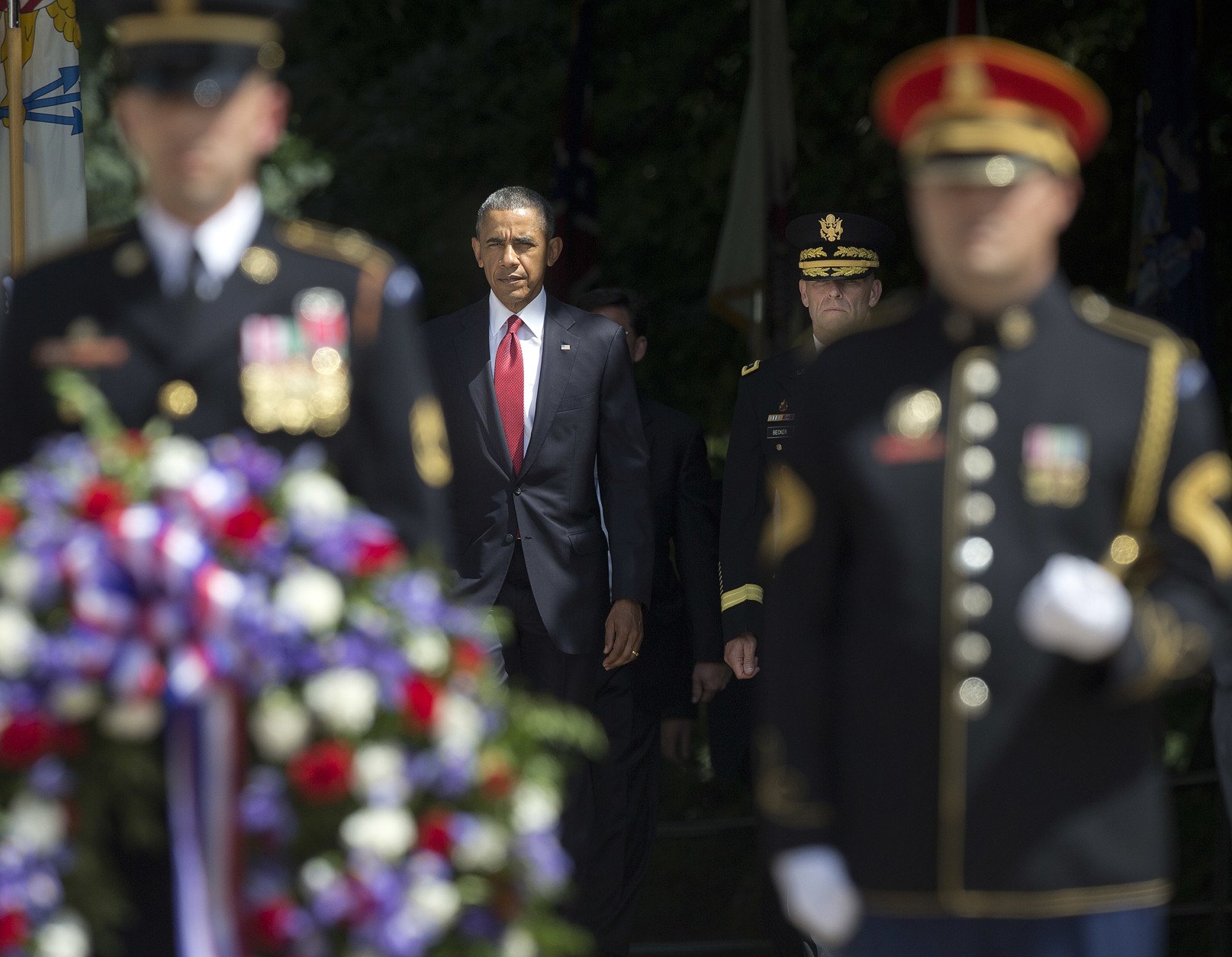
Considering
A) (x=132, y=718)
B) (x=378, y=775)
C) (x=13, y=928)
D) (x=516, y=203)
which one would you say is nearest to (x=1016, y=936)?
(x=378, y=775)

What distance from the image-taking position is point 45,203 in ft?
27.0

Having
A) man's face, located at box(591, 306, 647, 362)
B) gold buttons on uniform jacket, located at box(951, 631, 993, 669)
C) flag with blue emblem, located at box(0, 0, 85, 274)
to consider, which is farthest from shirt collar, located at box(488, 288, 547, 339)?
gold buttons on uniform jacket, located at box(951, 631, 993, 669)

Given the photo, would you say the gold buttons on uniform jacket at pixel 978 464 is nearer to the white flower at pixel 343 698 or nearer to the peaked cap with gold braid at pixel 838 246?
the white flower at pixel 343 698

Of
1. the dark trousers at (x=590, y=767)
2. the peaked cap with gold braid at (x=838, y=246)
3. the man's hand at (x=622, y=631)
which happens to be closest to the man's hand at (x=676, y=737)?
the dark trousers at (x=590, y=767)

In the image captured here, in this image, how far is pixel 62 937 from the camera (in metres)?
3.01

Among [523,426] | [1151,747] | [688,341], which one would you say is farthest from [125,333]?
[688,341]

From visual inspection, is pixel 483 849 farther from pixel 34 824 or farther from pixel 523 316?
pixel 523 316

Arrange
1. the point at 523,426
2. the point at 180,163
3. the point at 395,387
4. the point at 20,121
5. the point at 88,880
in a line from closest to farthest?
the point at 88,880, the point at 180,163, the point at 395,387, the point at 523,426, the point at 20,121

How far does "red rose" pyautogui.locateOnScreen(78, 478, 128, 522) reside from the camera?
3.12 meters

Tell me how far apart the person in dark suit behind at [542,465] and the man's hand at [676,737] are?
3.96ft

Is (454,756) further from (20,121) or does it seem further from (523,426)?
(20,121)

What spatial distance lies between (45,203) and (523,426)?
2491 millimetres

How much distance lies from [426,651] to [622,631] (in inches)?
148

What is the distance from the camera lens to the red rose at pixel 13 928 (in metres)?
2.97
